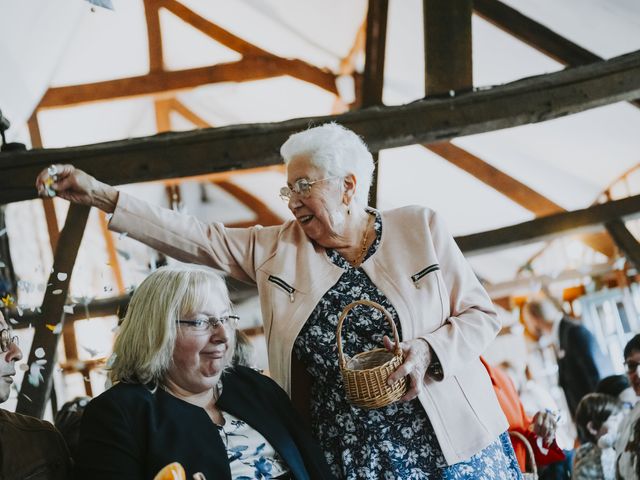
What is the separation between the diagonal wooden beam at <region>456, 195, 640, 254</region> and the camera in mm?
6449

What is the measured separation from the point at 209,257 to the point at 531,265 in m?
8.84

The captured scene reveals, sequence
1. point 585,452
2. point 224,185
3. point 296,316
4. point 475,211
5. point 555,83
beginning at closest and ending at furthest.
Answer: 1. point 296,316
2. point 585,452
3. point 555,83
4. point 475,211
5. point 224,185

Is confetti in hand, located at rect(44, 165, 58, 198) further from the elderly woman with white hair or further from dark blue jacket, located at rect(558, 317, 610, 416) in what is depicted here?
dark blue jacket, located at rect(558, 317, 610, 416)

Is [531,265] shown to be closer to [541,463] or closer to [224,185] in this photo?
[224,185]

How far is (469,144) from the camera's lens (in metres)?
8.00

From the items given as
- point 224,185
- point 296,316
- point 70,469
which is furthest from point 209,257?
point 224,185

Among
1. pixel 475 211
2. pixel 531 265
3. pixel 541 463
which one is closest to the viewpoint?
pixel 541 463

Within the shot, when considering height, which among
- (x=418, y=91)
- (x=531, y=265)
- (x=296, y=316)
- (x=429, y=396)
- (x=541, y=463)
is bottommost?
(x=541, y=463)

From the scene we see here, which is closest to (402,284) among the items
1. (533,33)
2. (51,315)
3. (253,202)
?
(51,315)

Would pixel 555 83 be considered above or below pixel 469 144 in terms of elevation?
below

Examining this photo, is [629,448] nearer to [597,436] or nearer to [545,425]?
[545,425]

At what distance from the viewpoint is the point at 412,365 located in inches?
81.6

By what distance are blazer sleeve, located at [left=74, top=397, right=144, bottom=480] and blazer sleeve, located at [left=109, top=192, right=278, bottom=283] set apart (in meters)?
Result: 0.54

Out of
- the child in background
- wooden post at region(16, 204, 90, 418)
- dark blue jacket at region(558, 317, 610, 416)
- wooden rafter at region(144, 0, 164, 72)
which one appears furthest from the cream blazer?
wooden rafter at region(144, 0, 164, 72)
